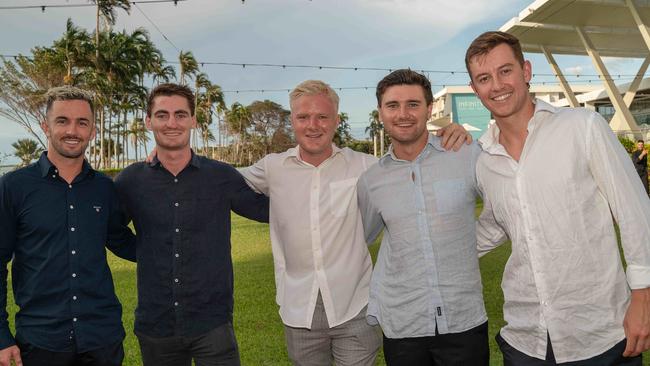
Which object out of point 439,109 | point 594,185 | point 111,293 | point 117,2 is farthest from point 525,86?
point 439,109

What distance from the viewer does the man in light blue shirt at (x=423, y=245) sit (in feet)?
8.79

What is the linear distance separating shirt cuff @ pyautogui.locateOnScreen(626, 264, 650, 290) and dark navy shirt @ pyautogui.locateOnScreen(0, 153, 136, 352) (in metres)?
2.71

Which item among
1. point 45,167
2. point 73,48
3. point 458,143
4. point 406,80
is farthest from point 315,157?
point 73,48

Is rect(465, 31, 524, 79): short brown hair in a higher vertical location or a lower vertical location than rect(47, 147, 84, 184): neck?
higher

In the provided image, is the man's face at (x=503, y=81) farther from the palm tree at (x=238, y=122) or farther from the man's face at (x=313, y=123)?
the palm tree at (x=238, y=122)

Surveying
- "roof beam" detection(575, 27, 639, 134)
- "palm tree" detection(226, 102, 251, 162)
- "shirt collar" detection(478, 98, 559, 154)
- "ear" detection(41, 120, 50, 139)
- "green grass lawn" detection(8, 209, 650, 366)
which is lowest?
"green grass lawn" detection(8, 209, 650, 366)

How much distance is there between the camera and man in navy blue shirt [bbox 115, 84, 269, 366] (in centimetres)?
303

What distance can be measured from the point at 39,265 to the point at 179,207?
822 mm

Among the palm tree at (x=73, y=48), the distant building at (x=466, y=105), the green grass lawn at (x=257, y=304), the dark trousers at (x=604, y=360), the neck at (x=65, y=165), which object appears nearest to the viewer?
the dark trousers at (x=604, y=360)

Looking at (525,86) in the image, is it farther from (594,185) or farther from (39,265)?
(39,265)

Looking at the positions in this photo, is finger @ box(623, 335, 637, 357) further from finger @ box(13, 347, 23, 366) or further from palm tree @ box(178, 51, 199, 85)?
palm tree @ box(178, 51, 199, 85)

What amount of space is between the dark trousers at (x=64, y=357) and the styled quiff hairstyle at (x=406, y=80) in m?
2.20

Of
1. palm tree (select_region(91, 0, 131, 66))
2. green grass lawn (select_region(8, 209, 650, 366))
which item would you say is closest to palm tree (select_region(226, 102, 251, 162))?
palm tree (select_region(91, 0, 131, 66))

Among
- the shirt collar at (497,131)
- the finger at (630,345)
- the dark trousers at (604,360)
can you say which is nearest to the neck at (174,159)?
the shirt collar at (497,131)
